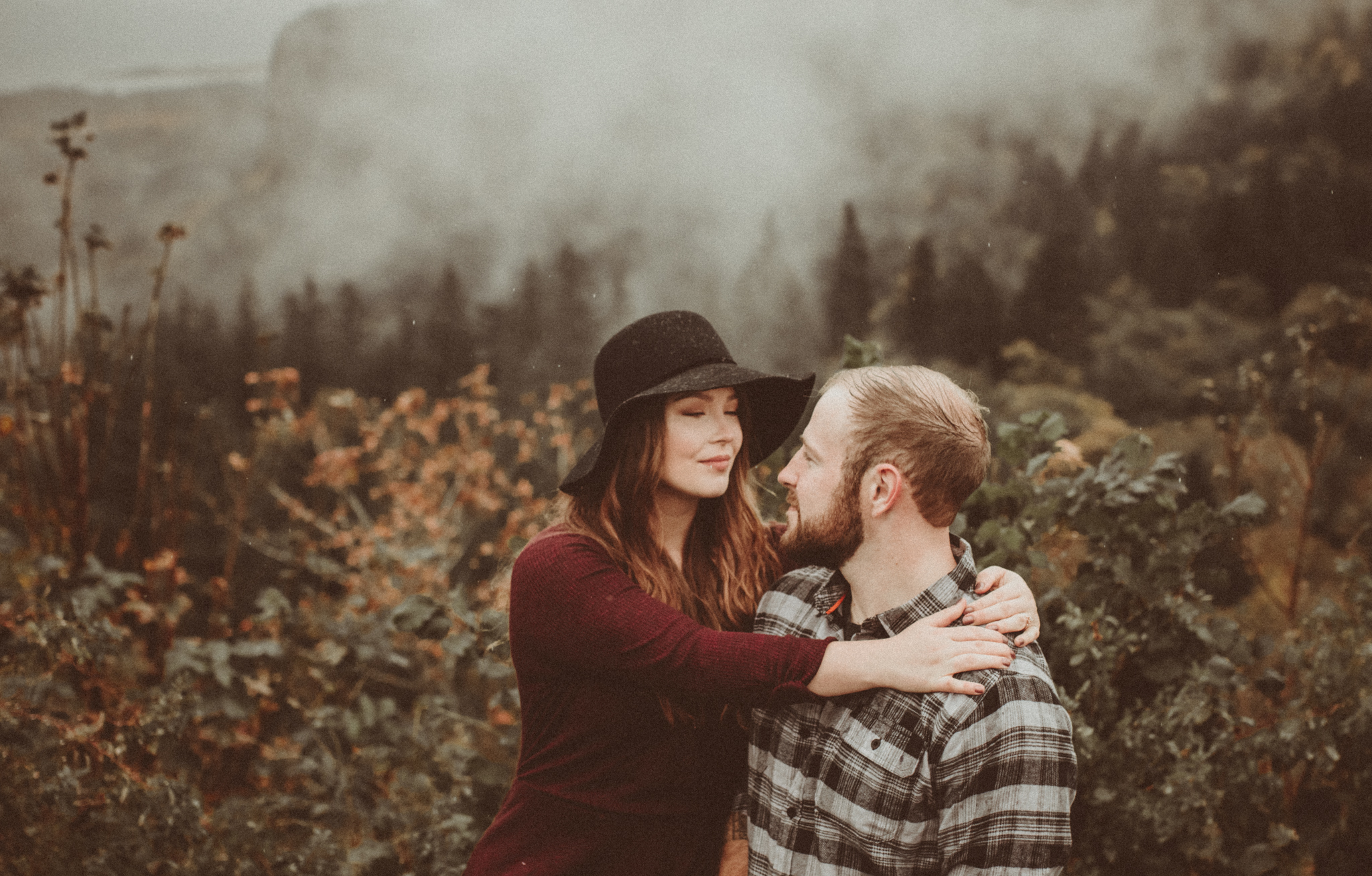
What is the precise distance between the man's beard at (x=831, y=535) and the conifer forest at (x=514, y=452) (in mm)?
651

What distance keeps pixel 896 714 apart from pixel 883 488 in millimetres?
402

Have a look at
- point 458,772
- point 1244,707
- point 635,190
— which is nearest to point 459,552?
point 458,772

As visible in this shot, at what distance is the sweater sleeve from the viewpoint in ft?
5.23

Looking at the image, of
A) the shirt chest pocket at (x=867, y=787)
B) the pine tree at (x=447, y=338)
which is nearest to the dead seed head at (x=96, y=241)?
the pine tree at (x=447, y=338)

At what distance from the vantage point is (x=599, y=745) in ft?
5.98

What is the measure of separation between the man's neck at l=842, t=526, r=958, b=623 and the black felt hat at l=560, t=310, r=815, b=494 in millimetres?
442

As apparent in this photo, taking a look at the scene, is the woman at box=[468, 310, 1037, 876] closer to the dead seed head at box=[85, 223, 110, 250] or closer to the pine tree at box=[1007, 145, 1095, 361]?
the pine tree at box=[1007, 145, 1095, 361]

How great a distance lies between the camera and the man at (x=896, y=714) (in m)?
1.35

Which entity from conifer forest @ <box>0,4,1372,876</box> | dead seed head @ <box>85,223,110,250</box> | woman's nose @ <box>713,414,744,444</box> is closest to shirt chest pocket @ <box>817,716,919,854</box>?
woman's nose @ <box>713,414,744,444</box>

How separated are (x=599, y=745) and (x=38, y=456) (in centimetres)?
407

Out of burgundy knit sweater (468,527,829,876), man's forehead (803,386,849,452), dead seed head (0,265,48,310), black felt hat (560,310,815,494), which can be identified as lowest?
burgundy knit sweater (468,527,829,876)

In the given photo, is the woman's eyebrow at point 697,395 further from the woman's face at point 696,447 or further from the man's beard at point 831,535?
the man's beard at point 831,535

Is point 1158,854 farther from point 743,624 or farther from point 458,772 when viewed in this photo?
point 458,772

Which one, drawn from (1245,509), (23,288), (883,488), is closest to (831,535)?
(883,488)
